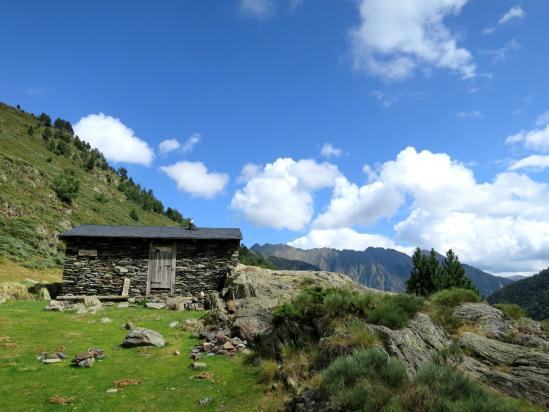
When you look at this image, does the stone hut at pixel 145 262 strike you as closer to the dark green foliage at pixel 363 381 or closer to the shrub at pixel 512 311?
the shrub at pixel 512 311

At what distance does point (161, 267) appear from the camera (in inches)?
1031

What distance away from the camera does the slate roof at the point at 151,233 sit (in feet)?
84.2

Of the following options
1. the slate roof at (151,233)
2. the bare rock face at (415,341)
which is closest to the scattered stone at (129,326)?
the slate roof at (151,233)

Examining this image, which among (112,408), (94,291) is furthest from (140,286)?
(112,408)

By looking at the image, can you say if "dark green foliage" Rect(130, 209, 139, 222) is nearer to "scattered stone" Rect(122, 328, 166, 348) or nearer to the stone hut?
the stone hut

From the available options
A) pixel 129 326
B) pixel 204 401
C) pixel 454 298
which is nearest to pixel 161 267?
pixel 129 326

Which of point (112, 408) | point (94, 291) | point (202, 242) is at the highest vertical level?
point (202, 242)

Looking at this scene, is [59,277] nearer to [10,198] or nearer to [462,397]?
[10,198]

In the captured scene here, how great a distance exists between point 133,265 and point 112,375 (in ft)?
49.1

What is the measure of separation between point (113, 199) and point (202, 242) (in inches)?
2440

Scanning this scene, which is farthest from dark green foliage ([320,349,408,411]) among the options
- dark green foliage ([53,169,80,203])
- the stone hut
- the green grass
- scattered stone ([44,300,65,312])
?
dark green foliage ([53,169,80,203])

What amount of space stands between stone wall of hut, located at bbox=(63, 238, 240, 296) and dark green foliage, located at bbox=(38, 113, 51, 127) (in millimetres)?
96624

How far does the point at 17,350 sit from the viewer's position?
45.1ft

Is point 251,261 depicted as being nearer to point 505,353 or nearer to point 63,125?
point 63,125
